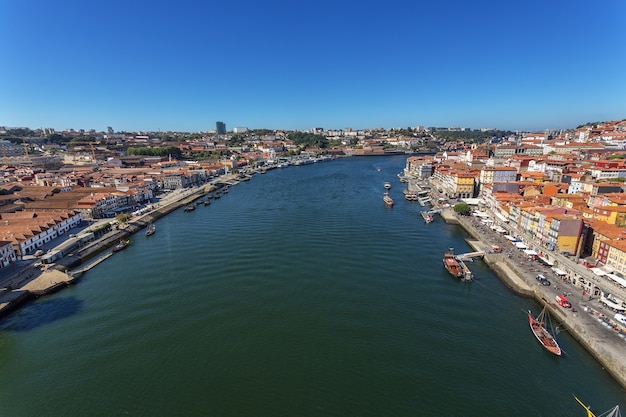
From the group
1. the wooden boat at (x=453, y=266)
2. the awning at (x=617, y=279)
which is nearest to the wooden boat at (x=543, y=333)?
the awning at (x=617, y=279)

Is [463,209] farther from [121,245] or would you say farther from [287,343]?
[121,245]

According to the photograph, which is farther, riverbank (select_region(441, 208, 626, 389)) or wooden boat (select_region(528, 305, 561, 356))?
wooden boat (select_region(528, 305, 561, 356))

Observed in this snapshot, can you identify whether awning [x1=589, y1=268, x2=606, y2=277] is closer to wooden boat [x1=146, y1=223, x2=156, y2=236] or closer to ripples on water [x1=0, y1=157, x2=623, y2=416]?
ripples on water [x1=0, y1=157, x2=623, y2=416]

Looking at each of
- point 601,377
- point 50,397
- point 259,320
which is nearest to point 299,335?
point 259,320

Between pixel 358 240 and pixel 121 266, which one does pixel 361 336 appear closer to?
pixel 358 240

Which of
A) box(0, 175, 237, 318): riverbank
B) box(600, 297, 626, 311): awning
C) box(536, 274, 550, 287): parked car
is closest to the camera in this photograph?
box(600, 297, 626, 311): awning

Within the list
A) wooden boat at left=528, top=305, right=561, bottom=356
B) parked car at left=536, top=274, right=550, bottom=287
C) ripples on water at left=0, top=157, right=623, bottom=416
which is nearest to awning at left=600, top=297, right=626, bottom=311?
parked car at left=536, top=274, right=550, bottom=287

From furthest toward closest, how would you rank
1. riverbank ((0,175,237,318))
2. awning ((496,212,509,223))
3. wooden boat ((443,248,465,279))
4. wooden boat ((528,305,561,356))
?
awning ((496,212,509,223)) → wooden boat ((443,248,465,279)) → riverbank ((0,175,237,318)) → wooden boat ((528,305,561,356))
